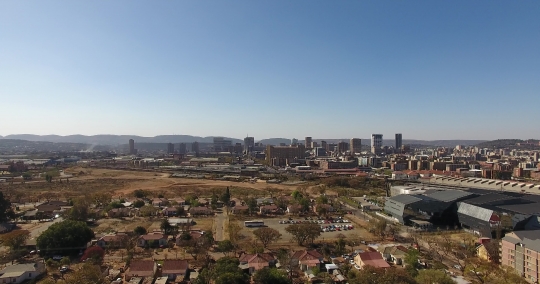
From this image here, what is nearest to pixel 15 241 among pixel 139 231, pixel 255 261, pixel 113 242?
pixel 113 242

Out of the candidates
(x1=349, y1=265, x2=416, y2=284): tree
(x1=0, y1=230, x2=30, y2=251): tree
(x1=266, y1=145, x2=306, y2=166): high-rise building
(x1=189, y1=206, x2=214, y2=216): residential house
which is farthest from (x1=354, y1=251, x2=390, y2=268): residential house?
(x1=266, y1=145, x2=306, y2=166): high-rise building

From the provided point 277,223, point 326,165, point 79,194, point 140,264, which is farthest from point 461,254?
point 326,165

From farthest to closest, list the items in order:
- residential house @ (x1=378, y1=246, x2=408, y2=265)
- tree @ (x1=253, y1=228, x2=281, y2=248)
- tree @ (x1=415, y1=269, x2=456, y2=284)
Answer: tree @ (x1=253, y1=228, x2=281, y2=248)
residential house @ (x1=378, y1=246, x2=408, y2=265)
tree @ (x1=415, y1=269, x2=456, y2=284)

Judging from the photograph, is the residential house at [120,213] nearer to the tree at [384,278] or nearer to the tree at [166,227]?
the tree at [166,227]

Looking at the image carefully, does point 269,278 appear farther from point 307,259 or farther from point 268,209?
point 268,209

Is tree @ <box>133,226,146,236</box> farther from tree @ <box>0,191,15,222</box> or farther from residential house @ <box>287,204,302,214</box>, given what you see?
residential house @ <box>287,204,302,214</box>

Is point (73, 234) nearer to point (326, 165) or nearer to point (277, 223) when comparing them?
point (277, 223)
